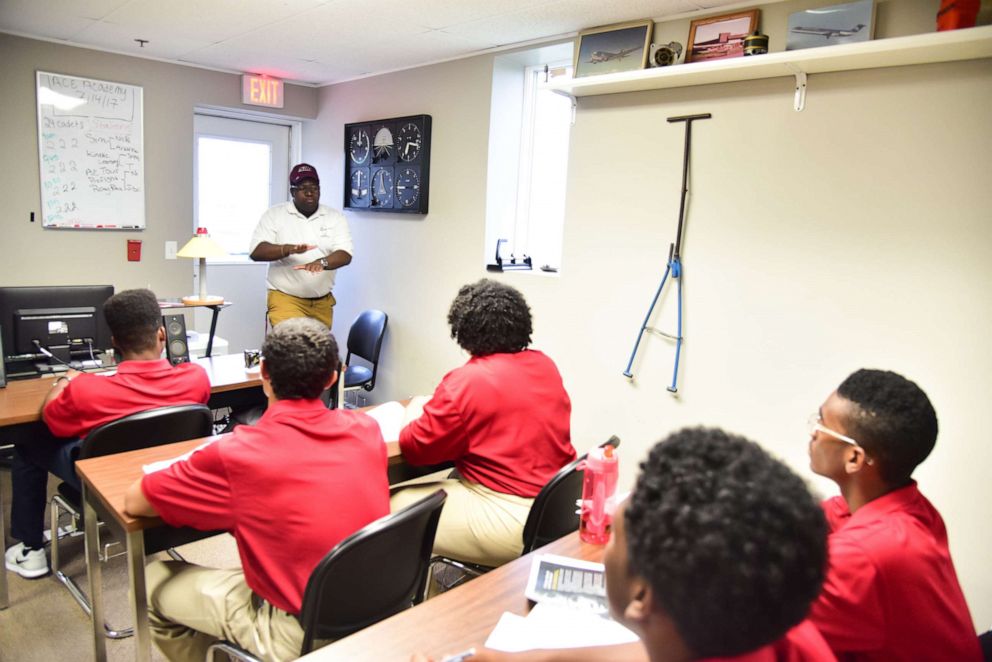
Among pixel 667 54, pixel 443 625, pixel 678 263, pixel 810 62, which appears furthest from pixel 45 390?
pixel 810 62

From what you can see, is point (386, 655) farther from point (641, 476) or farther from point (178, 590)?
point (178, 590)

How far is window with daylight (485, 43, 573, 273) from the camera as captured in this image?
3.94 metres

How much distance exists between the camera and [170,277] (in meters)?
4.77

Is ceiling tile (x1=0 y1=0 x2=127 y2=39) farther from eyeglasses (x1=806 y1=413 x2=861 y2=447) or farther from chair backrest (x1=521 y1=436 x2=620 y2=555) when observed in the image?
eyeglasses (x1=806 y1=413 x2=861 y2=447)

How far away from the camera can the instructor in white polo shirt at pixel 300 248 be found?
14.3ft

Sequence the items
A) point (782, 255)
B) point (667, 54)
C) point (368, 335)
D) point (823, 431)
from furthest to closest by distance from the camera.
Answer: point (368, 335), point (667, 54), point (782, 255), point (823, 431)

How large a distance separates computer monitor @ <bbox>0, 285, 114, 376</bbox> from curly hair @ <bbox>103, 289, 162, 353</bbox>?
2.43 ft

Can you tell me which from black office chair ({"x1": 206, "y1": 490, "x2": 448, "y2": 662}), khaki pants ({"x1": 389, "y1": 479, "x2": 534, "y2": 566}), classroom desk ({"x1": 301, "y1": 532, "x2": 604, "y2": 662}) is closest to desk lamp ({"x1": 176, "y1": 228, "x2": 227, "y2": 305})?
khaki pants ({"x1": 389, "y1": 479, "x2": 534, "y2": 566})

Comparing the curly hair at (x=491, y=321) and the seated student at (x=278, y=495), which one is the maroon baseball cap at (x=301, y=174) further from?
the seated student at (x=278, y=495)

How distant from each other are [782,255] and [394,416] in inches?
68.4

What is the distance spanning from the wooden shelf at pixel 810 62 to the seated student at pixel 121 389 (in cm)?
212

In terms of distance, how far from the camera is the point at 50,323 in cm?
277

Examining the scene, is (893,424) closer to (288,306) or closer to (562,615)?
(562,615)

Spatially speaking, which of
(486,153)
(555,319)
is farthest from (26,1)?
(555,319)
